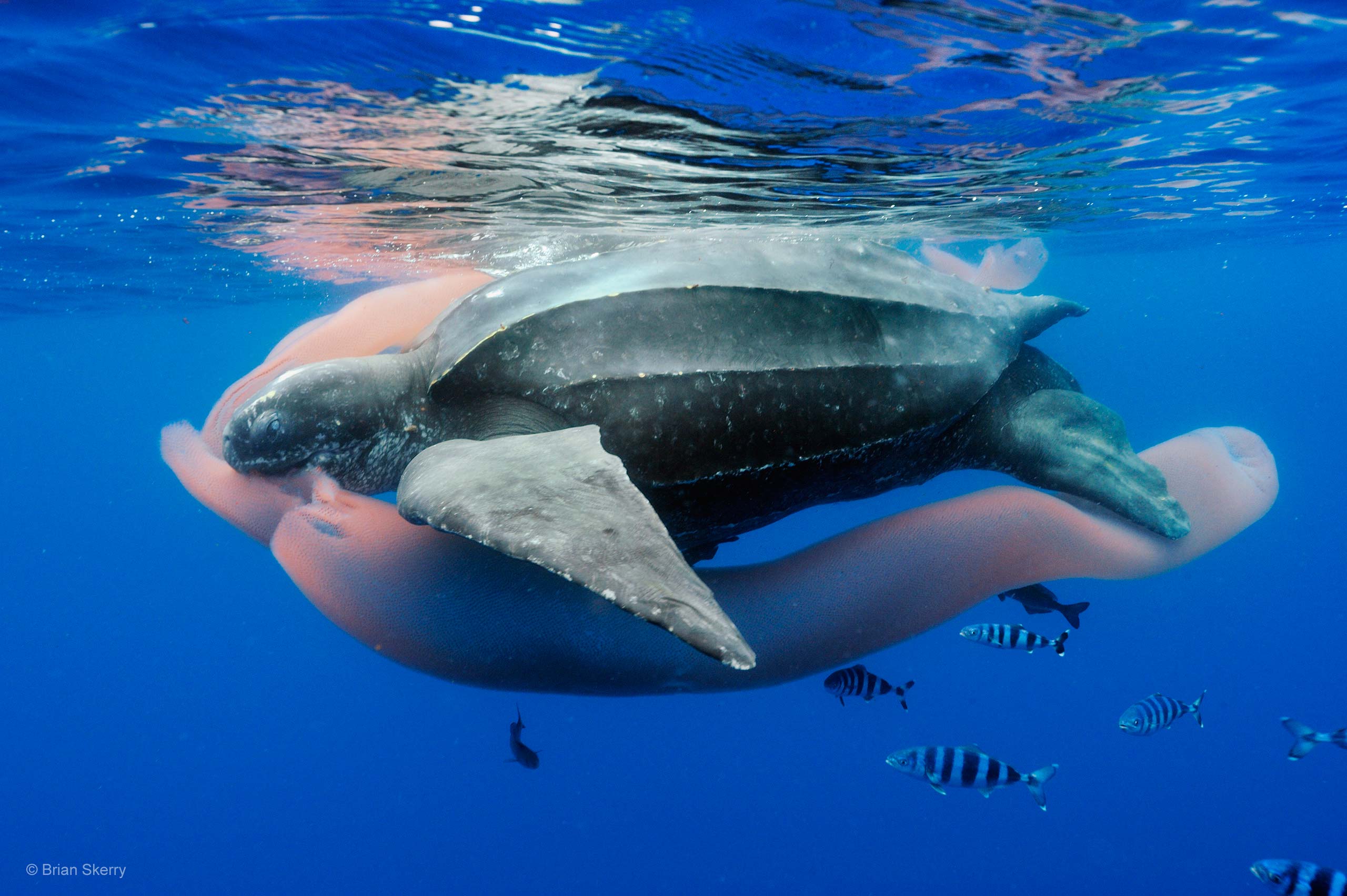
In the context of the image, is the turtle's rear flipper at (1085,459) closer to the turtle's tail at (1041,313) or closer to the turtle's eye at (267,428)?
the turtle's tail at (1041,313)

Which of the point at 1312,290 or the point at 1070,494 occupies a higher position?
the point at 1312,290

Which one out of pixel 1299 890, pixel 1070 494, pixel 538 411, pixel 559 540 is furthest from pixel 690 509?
pixel 1299 890

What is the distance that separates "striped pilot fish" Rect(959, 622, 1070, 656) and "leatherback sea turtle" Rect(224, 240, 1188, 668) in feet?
7.50

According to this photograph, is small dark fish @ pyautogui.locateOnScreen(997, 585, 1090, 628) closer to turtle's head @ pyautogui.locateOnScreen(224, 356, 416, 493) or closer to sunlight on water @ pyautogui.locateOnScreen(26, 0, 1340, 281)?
sunlight on water @ pyautogui.locateOnScreen(26, 0, 1340, 281)

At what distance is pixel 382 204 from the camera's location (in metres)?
7.29

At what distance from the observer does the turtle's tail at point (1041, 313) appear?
409 centimetres

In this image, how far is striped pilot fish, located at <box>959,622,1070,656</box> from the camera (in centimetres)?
544

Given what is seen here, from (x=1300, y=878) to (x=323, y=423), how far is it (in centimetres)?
627

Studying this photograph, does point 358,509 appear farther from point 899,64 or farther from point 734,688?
point 899,64

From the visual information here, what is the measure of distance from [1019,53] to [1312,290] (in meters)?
64.5

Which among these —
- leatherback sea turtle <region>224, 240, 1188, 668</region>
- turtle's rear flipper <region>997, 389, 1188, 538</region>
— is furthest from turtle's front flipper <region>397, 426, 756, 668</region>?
turtle's rear flipper <region>997, 389, 1188, 538</region>

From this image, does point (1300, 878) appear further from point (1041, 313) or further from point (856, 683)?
point (1041, 313)

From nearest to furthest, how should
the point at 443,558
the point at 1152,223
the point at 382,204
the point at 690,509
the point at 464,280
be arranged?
1. the point at 443,558
2. the point at 690,509
3. the point at 464,280
4. the point at 382,204
5. the point at 1152,223

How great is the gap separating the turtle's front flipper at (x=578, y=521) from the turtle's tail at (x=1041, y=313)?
124 inches
